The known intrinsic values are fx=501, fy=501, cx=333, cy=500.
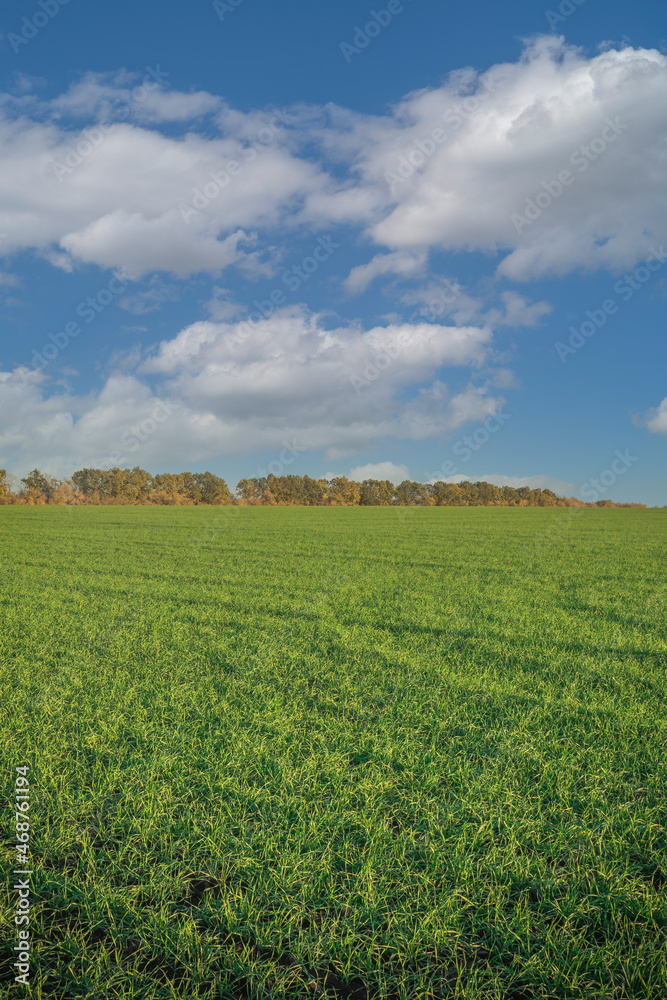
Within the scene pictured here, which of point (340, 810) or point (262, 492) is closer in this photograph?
point (340, 810)

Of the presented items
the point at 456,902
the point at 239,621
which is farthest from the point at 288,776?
the point at 239,621

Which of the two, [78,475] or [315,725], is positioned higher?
[78,475]

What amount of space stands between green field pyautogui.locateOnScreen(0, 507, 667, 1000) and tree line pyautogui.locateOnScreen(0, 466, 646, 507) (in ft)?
362

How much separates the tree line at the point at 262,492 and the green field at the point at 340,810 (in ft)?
362

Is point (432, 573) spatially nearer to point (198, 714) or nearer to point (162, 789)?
point (198, 714)

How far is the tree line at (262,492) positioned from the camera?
403 ft

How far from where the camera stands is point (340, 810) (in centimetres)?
358

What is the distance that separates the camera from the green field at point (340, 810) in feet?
8.31

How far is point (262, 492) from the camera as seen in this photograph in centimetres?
13138

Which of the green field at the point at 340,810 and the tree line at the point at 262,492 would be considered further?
the tree line at the point at 262,492

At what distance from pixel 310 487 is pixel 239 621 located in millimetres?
119002

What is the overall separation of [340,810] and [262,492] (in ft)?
424

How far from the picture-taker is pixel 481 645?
788cm

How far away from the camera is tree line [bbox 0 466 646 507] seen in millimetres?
122812
